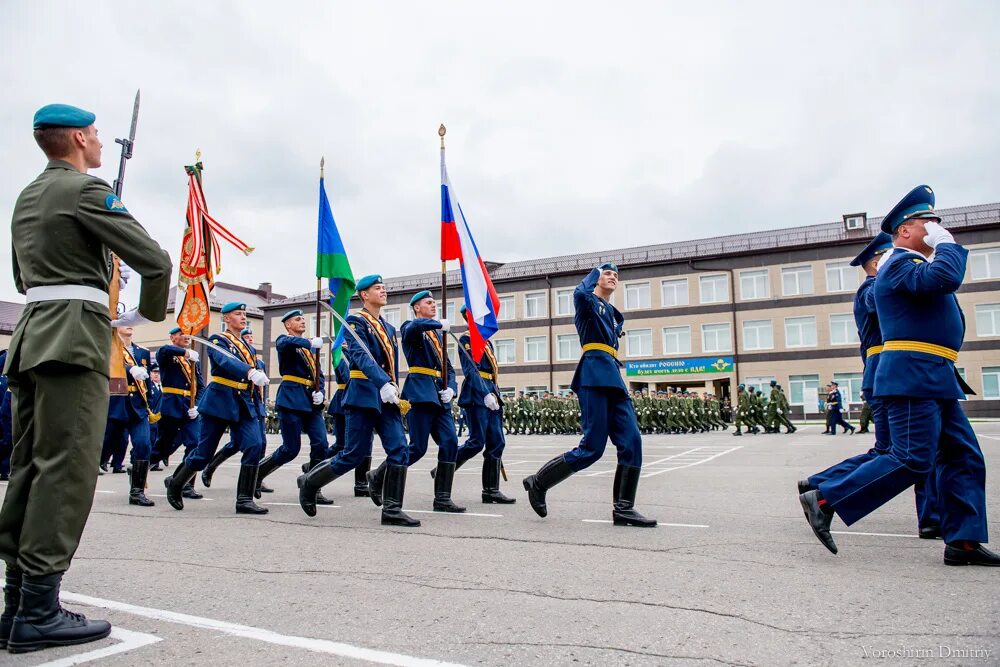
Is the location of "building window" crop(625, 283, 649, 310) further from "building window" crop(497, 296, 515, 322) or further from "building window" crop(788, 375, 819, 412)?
"building window" crop(788, 375, 819, 412)

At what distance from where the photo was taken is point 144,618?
326 centimetres

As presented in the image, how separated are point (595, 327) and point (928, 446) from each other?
2555mm

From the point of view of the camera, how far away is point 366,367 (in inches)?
242

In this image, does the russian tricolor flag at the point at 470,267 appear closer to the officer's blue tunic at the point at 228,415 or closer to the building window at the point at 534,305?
the officer's blue tunic at the point at 228,415

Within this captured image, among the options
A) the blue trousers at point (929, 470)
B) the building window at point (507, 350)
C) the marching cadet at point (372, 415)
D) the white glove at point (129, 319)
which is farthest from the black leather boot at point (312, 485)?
the building window at point (507, 350)

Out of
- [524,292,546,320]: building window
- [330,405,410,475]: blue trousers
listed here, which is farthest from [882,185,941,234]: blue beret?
[524,292,546,320]: building window

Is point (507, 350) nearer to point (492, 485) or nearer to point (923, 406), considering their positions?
point (492, 485)

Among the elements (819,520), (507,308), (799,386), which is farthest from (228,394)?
(507,308)

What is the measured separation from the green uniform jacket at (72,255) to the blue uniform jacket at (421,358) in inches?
135

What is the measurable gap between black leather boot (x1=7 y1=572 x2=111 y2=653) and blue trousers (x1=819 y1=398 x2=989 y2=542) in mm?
3724

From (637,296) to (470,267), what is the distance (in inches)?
1473

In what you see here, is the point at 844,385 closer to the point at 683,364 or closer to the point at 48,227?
the point at 683,364

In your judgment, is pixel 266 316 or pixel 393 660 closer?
pixel 393 660

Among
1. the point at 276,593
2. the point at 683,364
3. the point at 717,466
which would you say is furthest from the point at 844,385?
the point at 276,593
